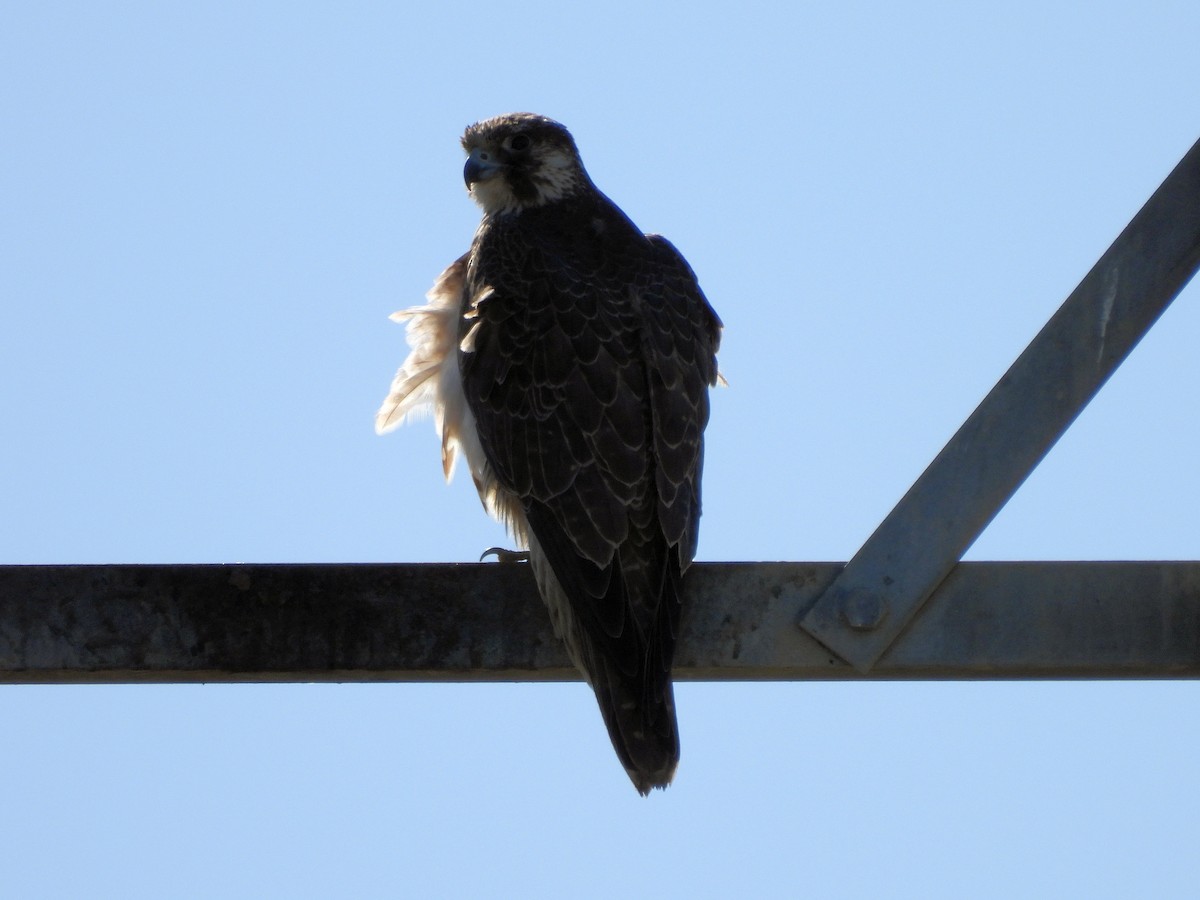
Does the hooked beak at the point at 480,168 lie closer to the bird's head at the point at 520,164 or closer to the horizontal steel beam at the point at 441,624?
the bird's head at the point at 520,164

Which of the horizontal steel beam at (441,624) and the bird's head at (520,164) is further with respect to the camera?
the bird's head at (520,164)

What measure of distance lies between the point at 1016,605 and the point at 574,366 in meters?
1.66

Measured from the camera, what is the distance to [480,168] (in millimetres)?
5586

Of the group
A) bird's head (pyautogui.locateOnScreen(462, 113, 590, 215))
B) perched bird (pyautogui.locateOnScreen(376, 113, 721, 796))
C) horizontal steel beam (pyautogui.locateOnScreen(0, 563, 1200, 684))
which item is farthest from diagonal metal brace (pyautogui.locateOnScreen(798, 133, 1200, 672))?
bird's head (pyautogui.locateOnScreen(462, 113, 590, 215))

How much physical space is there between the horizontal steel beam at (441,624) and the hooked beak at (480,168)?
2642 mm

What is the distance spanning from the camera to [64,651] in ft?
10.1

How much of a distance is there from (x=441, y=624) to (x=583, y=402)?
4.09ft

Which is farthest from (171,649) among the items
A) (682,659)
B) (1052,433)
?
(1052,433)

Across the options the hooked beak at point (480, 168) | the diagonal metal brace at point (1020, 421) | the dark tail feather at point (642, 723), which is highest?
the hooked beak at point (480, 168)

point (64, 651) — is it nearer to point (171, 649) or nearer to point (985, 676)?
point (171, 649)

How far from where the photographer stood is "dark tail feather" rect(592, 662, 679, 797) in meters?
3.48

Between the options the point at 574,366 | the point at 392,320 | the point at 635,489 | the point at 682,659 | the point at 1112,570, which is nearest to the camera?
the point at 1112,570

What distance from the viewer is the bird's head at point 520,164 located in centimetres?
555

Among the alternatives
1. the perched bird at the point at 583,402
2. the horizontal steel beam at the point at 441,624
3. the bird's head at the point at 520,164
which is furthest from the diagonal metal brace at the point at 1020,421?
the bird's head at the point at 520,164
